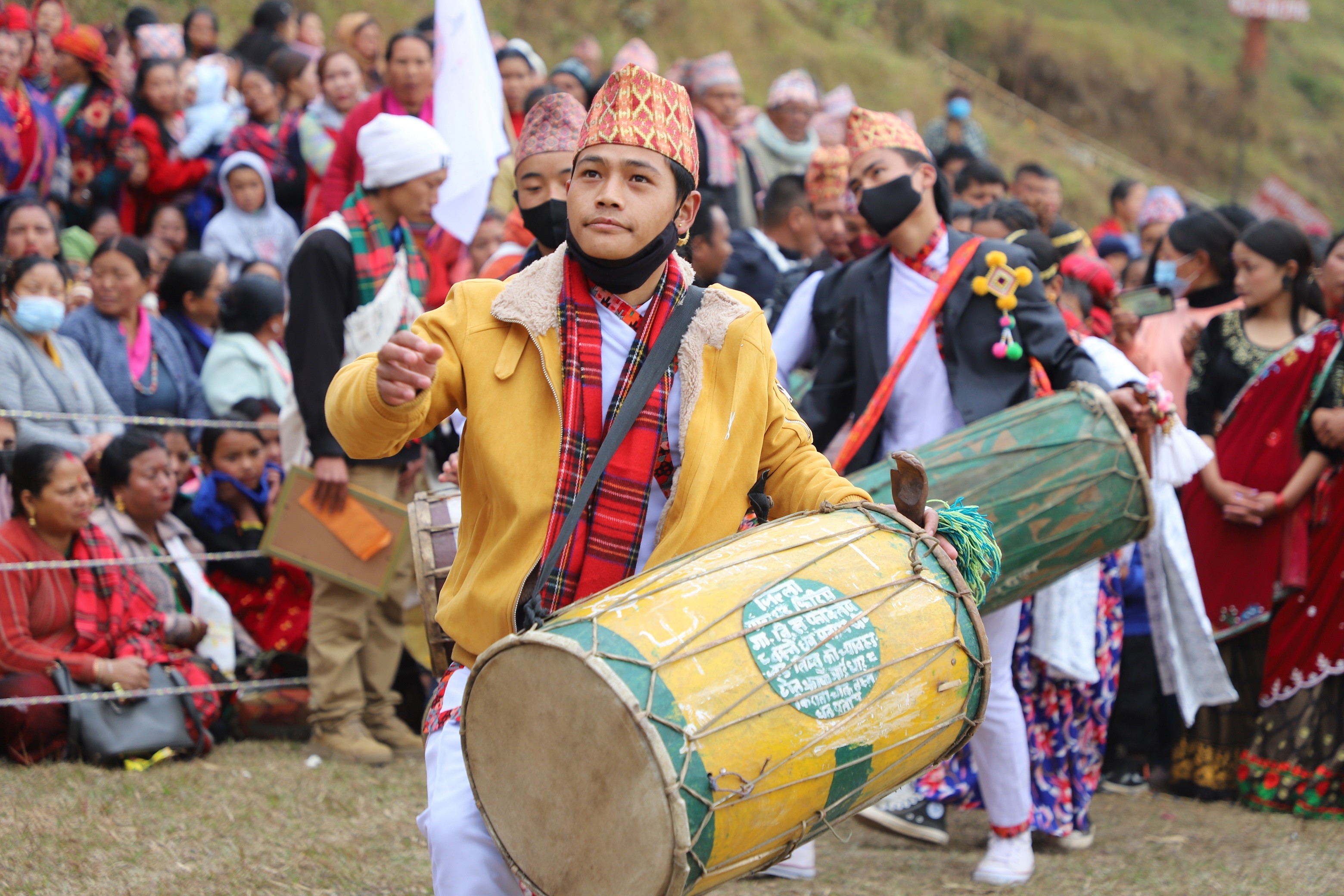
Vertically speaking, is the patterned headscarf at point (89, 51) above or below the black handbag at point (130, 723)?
above

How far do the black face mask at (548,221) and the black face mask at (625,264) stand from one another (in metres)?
1.52

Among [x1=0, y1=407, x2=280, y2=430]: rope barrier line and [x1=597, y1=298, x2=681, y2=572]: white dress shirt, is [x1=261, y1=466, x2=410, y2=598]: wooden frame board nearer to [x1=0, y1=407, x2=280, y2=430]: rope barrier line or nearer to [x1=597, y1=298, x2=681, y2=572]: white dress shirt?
[x1=0, y1=407, x2=280, y2=430]: rope barrier line

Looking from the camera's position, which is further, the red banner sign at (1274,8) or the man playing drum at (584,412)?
the red banner sign at (1274,8)

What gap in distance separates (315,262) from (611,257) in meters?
2.64

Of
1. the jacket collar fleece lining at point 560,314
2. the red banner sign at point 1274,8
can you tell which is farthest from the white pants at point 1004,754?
the red banner sign at point 1274,8

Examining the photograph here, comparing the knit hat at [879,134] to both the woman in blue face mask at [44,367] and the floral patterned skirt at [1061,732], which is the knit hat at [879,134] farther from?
the woman in blue face mask at [44,367]

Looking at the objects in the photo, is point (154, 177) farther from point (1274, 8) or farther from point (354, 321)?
point (1274, 8)

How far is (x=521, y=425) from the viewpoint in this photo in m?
2.50

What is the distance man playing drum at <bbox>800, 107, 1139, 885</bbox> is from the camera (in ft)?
13.8

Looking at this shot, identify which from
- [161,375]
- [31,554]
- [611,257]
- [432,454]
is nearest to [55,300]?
[161,375]

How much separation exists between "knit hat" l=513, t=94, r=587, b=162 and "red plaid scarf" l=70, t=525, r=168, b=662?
2.30 meters

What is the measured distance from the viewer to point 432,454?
5719 mm

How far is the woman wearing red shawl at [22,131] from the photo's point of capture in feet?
22.6

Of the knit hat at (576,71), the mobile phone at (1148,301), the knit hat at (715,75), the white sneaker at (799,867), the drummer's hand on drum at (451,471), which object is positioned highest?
the knit hat at (715,75)
